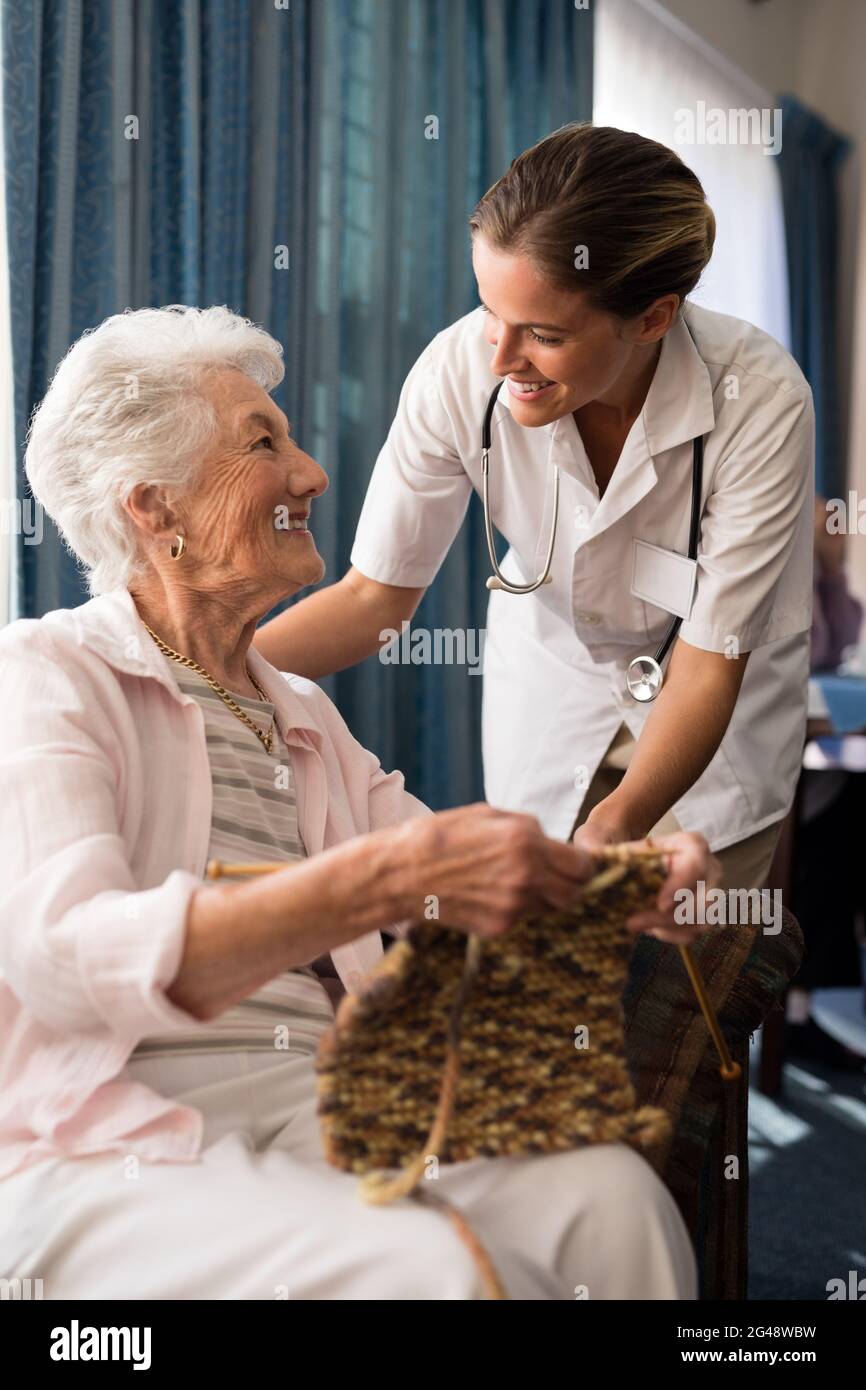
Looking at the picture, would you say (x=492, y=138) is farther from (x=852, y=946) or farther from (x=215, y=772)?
(x=215, y=772)

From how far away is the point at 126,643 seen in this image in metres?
1.34

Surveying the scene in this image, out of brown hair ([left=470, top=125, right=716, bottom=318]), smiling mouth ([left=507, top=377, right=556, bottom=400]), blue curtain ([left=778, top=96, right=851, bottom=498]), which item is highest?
blue curtain ([left=778, top=96, right=851, bottom=498])

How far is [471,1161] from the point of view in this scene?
108 centimetres

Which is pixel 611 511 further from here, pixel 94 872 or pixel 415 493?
Answer: pixel 94 872

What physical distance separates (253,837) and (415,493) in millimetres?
735

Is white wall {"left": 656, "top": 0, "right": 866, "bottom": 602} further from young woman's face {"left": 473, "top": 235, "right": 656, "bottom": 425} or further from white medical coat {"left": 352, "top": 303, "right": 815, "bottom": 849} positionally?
young woman's face {"left": 473, "top": 235, "right": 656, "bottom": 425}

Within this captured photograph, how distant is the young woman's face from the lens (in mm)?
1466

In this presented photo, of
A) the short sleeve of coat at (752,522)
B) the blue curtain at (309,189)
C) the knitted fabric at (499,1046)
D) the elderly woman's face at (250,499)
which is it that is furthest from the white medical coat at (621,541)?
the blue curtain at (309,189)

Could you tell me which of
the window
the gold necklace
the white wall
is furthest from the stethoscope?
the white wall

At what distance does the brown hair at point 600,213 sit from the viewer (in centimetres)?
143

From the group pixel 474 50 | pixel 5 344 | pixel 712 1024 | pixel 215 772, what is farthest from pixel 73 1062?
pixel 474 50

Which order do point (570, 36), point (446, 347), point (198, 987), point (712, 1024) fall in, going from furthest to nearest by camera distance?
point (570, 36), point (446, 347), point (712, 1024), point (198, 987)

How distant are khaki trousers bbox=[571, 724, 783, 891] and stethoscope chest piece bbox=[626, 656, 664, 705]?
173 mm

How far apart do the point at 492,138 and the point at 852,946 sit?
7.94 feet
